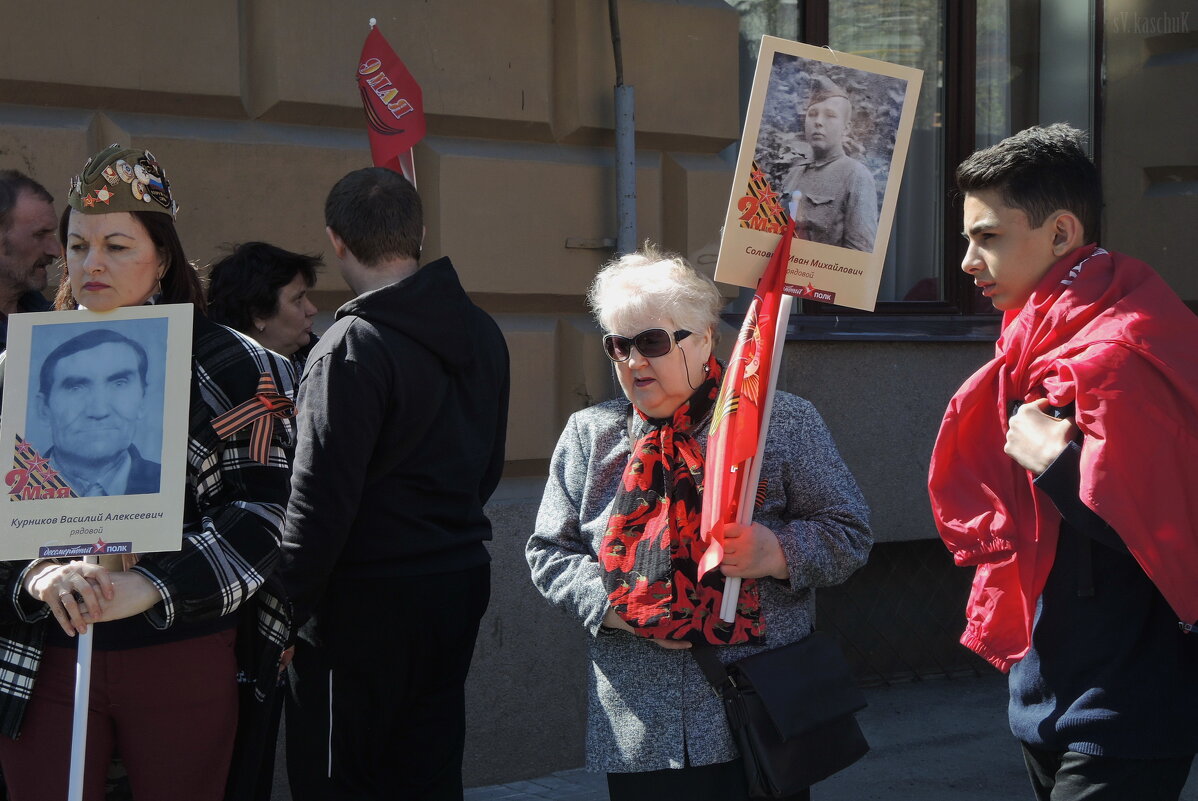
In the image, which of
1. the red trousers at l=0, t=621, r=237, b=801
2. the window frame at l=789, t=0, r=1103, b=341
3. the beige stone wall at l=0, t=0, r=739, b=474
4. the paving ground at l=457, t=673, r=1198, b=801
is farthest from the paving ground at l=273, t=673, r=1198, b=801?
the red trousers at l=0, t=621, r=237, b=801

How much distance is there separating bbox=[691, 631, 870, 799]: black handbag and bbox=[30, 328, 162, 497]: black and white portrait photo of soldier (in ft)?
3.60

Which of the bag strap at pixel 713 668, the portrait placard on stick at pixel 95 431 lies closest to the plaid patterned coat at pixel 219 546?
the portrait placard on stick at pixel 95 431

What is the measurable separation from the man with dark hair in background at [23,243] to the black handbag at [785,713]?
1941 millimetres

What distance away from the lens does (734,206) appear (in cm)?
268

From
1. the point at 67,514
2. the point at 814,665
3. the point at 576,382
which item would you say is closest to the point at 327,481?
the point at 67,514

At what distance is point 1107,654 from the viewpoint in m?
2.35

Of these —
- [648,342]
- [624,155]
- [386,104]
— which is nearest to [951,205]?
[624,155]

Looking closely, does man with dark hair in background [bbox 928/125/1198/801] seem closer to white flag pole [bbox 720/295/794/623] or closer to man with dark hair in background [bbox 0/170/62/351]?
white flag pole [bbox 720/295/794/623]

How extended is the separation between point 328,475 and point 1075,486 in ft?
4.95

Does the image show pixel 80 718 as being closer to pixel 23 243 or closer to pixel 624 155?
pixel 23 243

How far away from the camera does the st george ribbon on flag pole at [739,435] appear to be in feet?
8.14

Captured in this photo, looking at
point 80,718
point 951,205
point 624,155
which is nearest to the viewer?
point 80,718

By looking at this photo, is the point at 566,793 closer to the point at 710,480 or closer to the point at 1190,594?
the point at 710,480

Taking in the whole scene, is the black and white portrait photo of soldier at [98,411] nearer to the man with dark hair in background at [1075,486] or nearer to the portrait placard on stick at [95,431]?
the portrait placard on stick at [95,431]
